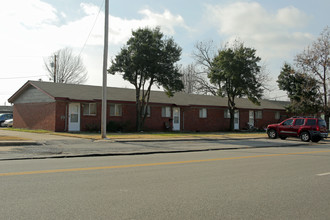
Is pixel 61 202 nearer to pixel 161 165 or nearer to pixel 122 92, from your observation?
pixel 161 165

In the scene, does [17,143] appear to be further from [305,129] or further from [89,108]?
[305,129]

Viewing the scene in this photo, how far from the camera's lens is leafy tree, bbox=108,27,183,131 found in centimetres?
2722

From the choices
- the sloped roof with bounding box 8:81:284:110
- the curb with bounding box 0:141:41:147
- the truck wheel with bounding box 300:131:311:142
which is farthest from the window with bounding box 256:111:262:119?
the curb with bounding box 0:141:41:147

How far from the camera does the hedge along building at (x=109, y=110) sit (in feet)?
87.6

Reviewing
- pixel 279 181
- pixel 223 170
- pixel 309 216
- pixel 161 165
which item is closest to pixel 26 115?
pixel 161 165

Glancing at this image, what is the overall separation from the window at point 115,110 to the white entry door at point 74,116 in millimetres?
3272

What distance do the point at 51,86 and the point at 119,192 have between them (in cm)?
2490

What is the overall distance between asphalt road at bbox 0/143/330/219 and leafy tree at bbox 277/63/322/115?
3024cm

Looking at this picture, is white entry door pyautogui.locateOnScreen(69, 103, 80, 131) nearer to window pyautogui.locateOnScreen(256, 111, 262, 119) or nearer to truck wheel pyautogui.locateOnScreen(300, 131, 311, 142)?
truck wheel pyautogui.locateOnScreen(300, 131, 311, 142)

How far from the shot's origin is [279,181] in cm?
787

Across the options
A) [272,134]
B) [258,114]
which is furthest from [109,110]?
[258,114]

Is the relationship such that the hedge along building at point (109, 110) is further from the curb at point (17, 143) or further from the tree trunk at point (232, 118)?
the curb at point (17, 143)

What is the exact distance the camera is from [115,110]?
29625mm

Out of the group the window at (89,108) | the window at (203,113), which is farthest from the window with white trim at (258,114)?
the window at (89,108)
